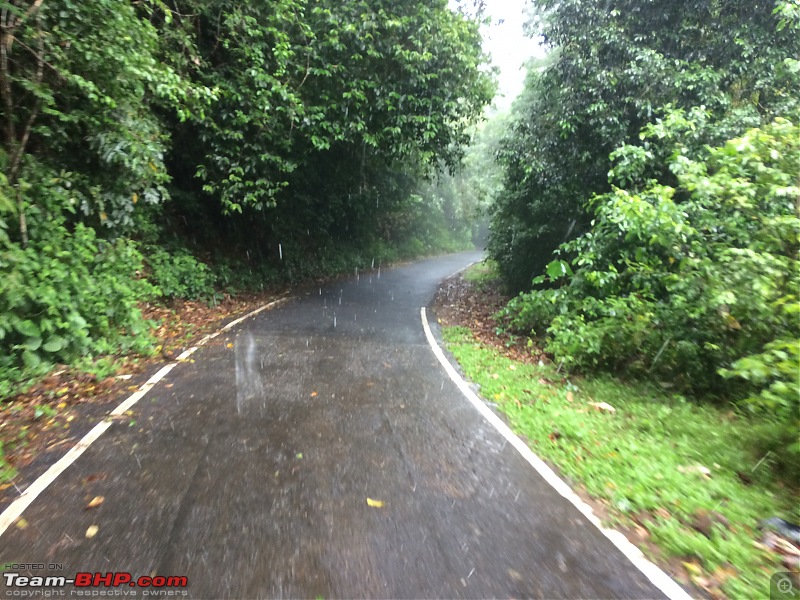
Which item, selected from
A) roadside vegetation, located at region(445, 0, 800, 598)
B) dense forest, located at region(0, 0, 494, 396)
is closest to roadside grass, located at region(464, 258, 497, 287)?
dense forest, located at region(0, 0, 494, 396)

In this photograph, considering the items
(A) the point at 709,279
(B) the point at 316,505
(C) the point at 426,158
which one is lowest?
(B) the point at 316,505

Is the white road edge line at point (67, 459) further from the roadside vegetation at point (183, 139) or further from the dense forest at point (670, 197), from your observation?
the dense forest at point (670, 197)

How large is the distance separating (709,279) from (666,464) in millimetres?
2957

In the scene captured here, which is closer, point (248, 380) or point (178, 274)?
point (248, 380)

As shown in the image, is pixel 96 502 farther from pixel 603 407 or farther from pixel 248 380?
pixel 603 407

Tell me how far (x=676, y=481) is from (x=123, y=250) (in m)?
9.38

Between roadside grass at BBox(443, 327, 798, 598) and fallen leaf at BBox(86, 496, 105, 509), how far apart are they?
387cm

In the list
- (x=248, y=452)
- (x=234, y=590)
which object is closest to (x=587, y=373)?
(x=248, y=452)

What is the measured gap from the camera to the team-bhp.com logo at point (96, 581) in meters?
2.96

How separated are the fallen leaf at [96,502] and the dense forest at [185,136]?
2.88 metres

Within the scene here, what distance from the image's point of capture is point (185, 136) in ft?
45.5

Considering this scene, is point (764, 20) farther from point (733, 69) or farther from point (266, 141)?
point (266, 141)

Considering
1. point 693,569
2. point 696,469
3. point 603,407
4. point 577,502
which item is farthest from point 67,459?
point 603,407

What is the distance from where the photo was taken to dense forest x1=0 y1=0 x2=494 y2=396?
720cm
